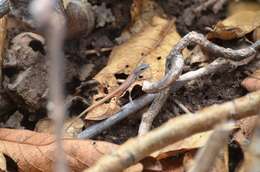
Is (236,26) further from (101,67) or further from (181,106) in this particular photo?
(101,67)

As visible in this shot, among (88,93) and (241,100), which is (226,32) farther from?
(241,100)

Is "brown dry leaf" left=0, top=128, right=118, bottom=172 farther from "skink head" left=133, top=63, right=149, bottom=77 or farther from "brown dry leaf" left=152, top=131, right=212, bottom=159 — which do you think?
"skink head" left=133, top=63, right=149, bottom=77

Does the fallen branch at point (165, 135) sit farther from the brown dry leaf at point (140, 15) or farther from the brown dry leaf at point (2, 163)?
the brown dry leaf at point (140, 15)

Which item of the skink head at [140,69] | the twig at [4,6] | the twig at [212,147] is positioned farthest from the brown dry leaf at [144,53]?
the twig at [212,147]

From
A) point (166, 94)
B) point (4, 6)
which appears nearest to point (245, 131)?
point (166, 94)

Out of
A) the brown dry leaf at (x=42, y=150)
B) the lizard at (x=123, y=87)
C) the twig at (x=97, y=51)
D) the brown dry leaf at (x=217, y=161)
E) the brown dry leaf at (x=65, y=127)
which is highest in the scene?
the twig at (x=97, y=51)

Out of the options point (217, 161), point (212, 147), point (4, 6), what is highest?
point (4, 6)
